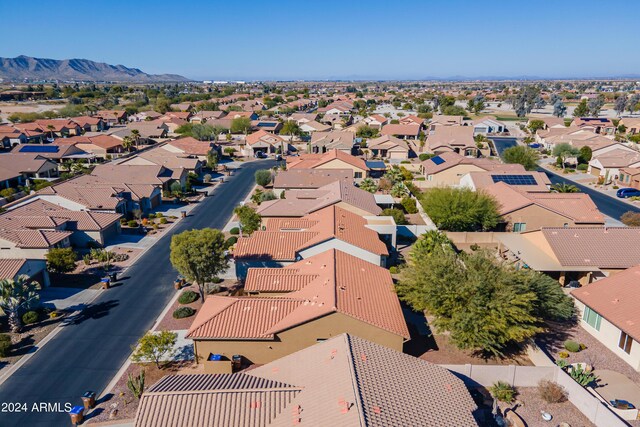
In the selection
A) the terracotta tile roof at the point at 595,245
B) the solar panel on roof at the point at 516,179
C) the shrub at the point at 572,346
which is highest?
the solar panel on roof at the point at 516,179

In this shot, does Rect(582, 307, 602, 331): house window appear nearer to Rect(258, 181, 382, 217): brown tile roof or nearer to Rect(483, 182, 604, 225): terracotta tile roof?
Rect(483, 182, 604, 225): terracotta tile roof

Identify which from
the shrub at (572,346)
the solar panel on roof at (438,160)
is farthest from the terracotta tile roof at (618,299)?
the solar panel on roof at (438,160)

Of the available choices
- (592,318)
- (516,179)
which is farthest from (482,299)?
(516,179)

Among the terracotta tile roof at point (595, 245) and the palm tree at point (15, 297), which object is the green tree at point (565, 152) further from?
the palm tree at point (15, 297)

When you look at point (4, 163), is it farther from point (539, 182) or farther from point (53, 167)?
point (539, 182)

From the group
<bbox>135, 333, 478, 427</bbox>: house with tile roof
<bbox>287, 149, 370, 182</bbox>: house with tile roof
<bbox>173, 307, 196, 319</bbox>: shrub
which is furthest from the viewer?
A: <bbox>287, 149, 370, 182</bbox>: house with tile roof

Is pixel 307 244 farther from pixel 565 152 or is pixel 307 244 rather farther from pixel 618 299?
pixel 565 152

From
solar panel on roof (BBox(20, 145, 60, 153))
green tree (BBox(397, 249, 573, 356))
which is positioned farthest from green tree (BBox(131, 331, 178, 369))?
solar panel on roof (BBox(20, 145, 60, 153))
